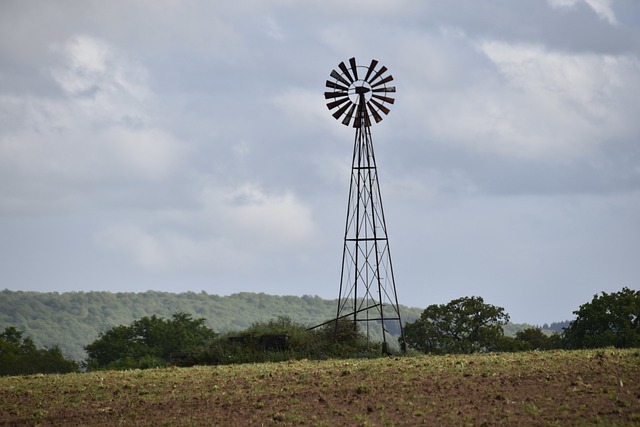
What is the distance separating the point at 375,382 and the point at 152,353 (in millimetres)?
52335

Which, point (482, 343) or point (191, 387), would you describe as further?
point (482, 343)

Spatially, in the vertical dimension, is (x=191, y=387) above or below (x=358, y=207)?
below

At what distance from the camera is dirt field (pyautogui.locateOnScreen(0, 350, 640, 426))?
55.9 feet

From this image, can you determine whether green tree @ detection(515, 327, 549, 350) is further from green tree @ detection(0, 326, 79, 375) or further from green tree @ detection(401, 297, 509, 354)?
green tree @ detection(0, 326, 79, 375)

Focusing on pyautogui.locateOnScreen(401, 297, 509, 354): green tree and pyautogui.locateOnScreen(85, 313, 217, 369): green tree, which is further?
Answer: pyautogui.locateOnScreen(85, 313, 217, 369): green tree

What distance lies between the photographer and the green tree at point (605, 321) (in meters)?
42.4

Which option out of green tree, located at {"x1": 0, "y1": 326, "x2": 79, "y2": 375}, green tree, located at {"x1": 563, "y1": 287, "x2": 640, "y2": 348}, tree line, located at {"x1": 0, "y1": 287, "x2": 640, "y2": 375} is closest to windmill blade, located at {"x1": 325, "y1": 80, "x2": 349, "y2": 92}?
tree line, located at {"x1": 0, "y1": 287, "x2": 640, "y2": 375}

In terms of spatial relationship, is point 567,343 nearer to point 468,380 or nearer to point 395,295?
point 395,295

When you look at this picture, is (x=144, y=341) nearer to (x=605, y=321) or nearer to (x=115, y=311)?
(x=605, y=321)

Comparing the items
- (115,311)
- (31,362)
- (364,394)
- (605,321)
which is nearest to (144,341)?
(31,362)

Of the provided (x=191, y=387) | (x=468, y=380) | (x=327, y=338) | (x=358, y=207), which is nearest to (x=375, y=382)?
(x=468, y=380)

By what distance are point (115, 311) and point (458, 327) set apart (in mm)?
134862

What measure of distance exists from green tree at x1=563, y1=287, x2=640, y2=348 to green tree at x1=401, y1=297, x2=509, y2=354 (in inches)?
259

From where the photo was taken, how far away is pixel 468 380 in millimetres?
19719
